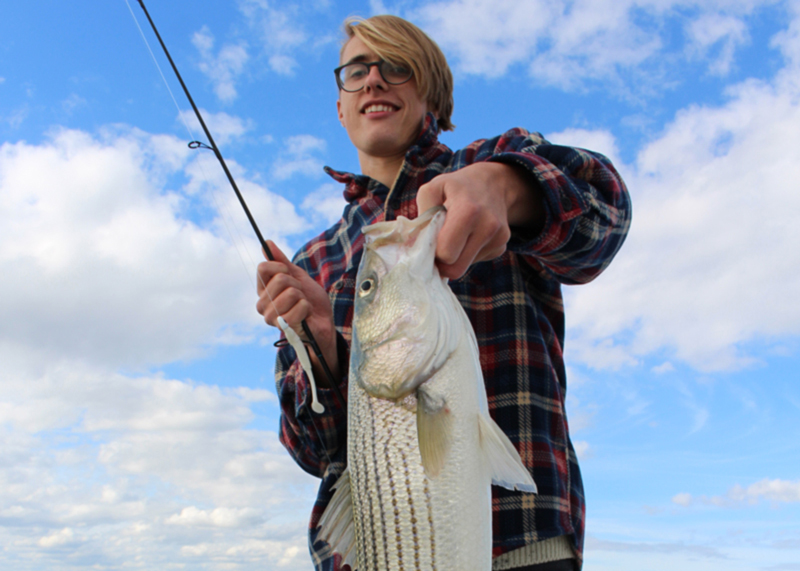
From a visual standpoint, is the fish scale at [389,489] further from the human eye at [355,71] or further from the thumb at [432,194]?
the human eye at [355,71]

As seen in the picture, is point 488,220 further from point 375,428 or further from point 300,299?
point 300,299

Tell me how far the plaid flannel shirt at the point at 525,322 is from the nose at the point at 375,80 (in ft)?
1.42

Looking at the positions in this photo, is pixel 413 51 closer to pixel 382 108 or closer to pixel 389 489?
pixel 382 108

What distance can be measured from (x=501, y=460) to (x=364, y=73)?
277cm

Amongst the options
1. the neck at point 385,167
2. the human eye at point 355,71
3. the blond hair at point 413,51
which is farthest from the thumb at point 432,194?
the human eye at point 355,71

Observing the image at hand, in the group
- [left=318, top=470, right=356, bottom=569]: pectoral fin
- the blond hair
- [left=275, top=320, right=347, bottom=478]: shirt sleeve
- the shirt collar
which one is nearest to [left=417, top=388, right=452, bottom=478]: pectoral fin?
[left=318, top=470, right=356, bottom=569]: pectoral fin

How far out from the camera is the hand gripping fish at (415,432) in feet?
7.57

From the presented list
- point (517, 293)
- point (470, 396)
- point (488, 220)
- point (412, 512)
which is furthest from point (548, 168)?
point (412, 512)

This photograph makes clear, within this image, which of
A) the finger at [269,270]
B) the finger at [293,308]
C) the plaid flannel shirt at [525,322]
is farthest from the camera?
the finger at [269,270]

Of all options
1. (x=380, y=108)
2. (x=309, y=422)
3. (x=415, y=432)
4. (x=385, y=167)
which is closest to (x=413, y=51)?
(x=380, y=108)

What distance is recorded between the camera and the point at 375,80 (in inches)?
154

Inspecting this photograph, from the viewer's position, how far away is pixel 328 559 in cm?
336

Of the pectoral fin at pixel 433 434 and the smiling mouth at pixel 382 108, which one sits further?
the smiling mouth at pixel 382 108

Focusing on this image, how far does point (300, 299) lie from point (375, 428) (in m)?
0.90
